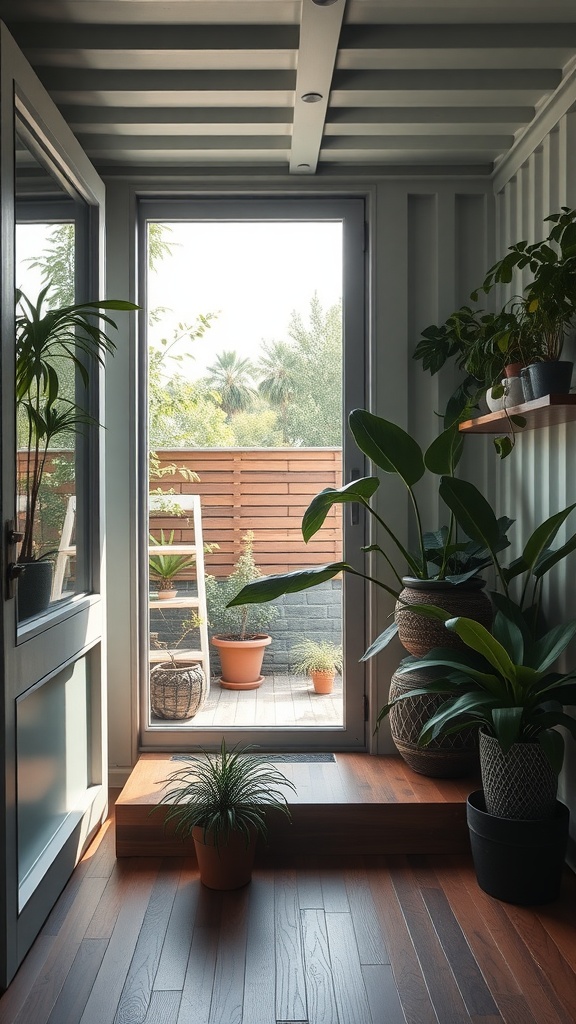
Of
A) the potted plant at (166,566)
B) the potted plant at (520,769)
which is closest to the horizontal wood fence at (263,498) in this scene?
the potted plant at (166,566)

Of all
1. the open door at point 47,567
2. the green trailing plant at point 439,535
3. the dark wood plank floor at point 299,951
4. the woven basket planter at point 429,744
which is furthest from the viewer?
the woven basket planter at point 429,744

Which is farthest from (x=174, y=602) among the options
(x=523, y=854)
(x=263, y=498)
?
(x=523, y=854)

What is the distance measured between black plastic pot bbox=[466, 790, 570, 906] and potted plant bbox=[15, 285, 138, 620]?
1.55 m

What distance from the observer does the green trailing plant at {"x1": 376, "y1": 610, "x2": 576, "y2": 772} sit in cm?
233

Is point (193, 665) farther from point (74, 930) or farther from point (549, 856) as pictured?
point (549, 856)

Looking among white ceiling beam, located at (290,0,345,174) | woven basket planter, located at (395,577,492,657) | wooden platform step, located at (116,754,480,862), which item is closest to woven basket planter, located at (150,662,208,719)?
wooden platform step, located at (116,754,480,862)

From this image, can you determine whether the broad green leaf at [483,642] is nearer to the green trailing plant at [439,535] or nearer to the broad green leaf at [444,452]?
the green trailing plant at [439,535]

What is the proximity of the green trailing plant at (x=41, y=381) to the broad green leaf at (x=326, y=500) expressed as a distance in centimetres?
87

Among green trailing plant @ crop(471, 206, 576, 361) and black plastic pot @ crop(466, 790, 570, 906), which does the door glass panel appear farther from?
black plastic pot @ crop(466, 790, 570, 906)

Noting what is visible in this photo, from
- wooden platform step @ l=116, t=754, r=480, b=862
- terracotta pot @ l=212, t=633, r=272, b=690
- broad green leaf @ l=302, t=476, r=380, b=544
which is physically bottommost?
wooden platform step @ l=116, t=754, r=480, b=862

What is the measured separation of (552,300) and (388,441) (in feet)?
2.61

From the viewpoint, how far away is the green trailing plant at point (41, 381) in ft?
7.82

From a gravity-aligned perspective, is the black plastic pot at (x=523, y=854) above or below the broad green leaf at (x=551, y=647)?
below

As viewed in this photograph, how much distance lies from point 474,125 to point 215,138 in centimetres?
101
